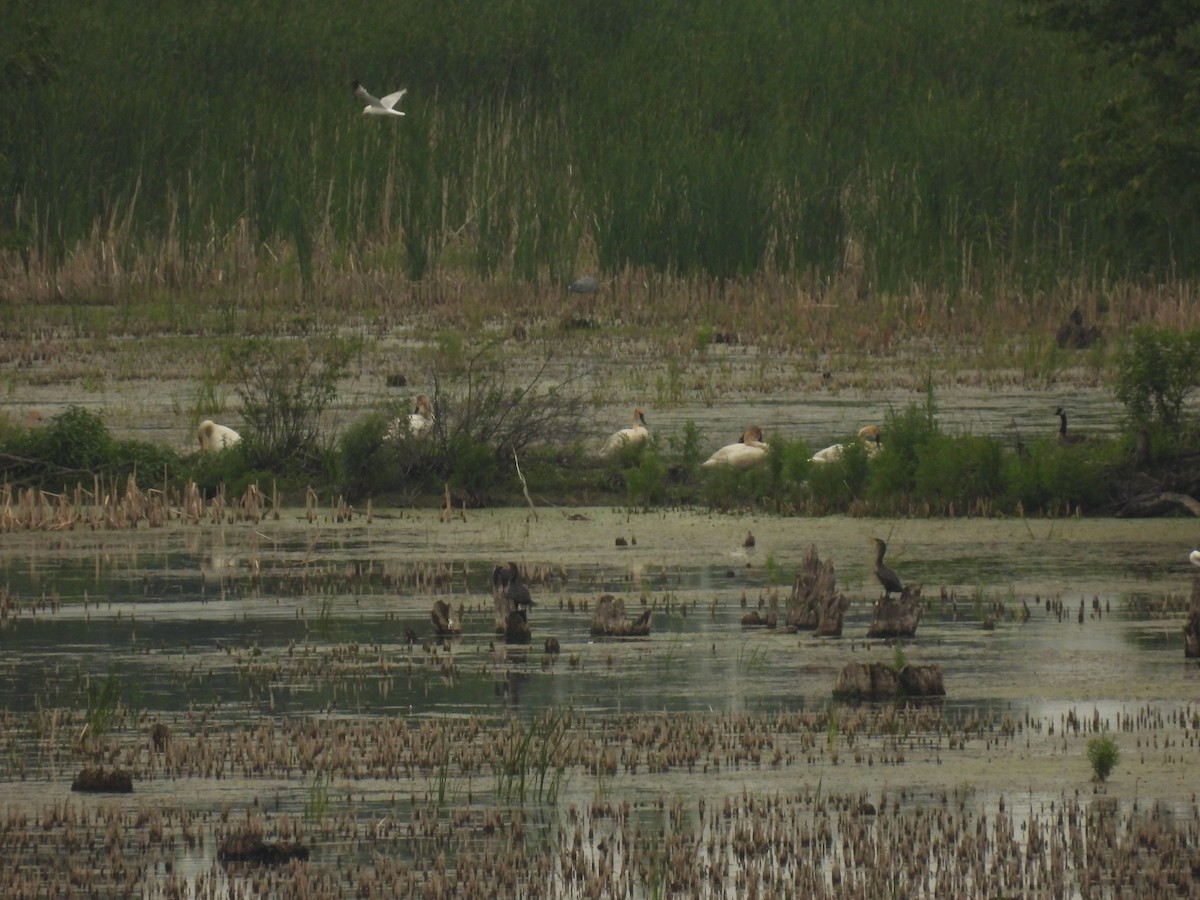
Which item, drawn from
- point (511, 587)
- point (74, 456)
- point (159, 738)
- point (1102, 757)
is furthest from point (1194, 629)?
point (74, 456)

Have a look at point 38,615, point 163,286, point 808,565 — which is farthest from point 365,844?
point 163,286

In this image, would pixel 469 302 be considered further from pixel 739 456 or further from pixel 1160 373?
pixel 1160 373

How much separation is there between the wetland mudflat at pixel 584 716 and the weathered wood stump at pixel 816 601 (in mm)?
113

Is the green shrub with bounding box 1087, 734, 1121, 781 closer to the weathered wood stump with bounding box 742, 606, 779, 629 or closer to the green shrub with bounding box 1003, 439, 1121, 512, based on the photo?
the weathered wood stump with bounding box 742, 606, 779, 629

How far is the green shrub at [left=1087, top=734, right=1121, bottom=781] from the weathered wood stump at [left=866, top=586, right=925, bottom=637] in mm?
2906

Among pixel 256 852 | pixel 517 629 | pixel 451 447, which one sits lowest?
pixel 256 852

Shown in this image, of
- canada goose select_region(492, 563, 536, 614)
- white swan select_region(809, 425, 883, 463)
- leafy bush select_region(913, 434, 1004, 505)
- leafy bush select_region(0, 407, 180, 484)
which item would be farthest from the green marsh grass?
leafy bush select_region(0, 407, 180, 484)

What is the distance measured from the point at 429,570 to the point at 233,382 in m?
8.20

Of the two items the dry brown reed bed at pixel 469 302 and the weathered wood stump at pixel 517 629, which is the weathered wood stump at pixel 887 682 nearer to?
the weathered wood stump at pixel 517 629

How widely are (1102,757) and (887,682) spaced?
1.79 metres

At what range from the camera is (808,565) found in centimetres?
1159

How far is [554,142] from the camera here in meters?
31.2

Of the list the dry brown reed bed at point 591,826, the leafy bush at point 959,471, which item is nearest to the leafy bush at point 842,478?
the leafy bush at point 959,471

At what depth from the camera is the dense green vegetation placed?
27.4 meters
